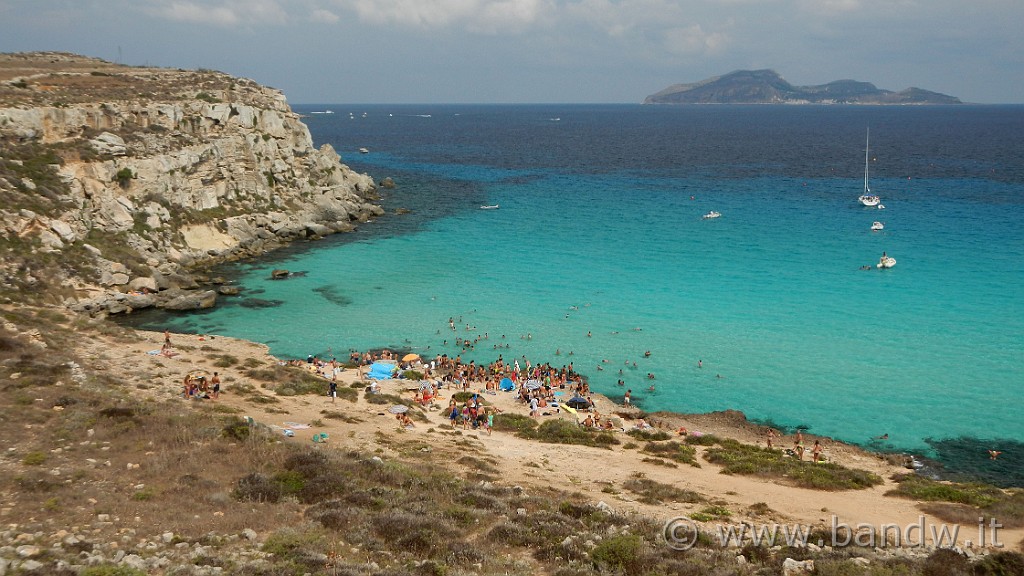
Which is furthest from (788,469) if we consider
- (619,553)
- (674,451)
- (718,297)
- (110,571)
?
(718,297)

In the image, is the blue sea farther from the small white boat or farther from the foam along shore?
the foam along shore

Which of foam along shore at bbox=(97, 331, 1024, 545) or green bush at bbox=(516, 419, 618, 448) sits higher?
foam along shore at bbox=(97, 331, 1024, 545)

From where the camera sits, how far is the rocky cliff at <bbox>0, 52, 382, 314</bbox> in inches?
1752

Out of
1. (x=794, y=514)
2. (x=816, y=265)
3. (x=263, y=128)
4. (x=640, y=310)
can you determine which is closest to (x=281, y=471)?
(x=794, y=514)

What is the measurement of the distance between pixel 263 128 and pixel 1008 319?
224ft

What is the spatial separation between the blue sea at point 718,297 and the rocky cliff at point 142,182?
4300 millimetres

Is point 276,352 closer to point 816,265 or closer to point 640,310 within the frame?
point 640,310

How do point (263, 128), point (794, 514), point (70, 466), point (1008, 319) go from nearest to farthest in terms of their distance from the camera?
point (70, 466) → point (794, 514) → point (1008, 319) → point (263, 128)

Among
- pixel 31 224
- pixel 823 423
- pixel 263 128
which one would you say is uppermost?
pixel 263 128

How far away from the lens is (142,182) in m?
54.2

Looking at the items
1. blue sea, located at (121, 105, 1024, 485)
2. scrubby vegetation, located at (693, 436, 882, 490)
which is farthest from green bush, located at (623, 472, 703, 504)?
blue sea, located at (121, 105, 1024, 485)

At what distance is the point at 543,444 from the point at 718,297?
25592 millimetres

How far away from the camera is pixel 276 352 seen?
39625mm

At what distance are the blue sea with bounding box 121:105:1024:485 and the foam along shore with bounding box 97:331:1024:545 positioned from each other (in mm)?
3092
